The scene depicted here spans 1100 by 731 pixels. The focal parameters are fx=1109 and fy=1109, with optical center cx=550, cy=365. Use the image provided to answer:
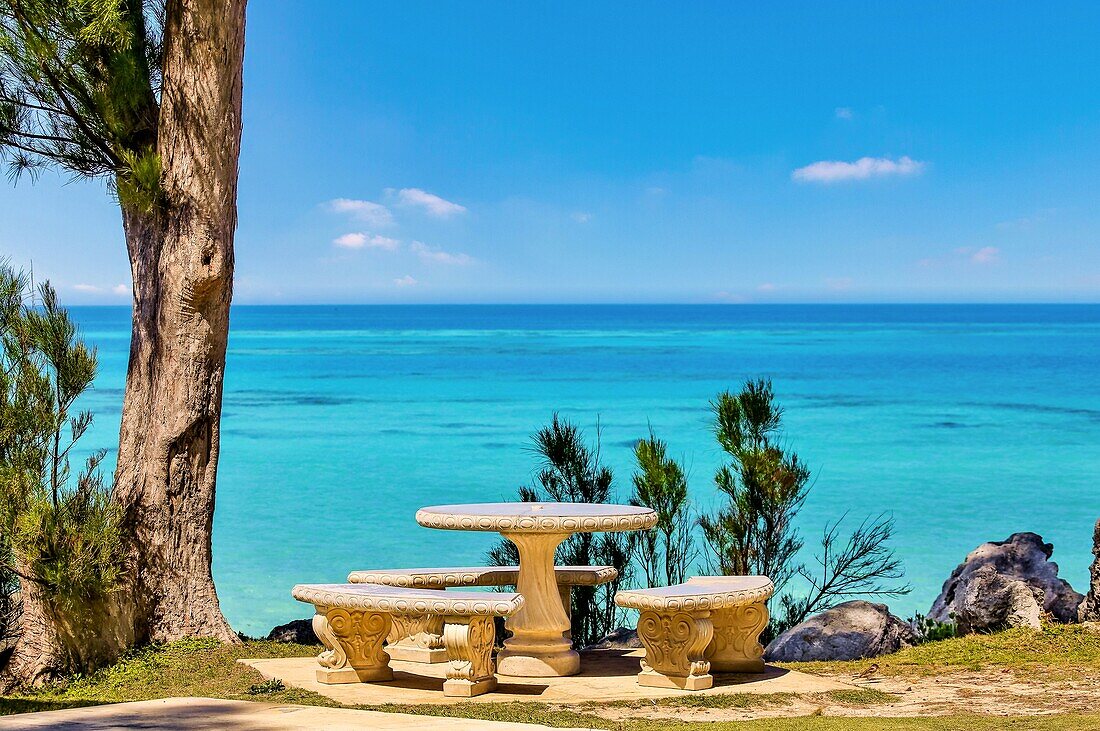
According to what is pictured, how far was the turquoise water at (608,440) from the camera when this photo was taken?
56.2 ft

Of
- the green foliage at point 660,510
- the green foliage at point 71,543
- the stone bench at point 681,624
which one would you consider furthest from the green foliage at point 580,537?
the green foliage at point 71,543

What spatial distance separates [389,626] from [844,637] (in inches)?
123

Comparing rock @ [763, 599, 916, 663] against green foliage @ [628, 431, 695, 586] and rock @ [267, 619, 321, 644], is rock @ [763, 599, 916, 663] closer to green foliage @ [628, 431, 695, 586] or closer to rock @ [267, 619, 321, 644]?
green foliage @ [628, 431, 695, 586]

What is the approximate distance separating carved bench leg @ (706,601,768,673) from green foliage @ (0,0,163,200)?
13.7 ft

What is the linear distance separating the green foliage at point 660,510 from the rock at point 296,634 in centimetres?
269

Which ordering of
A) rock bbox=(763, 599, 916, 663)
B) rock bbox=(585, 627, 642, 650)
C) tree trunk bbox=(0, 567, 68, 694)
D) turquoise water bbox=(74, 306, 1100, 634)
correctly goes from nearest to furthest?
tree trunk bbox=(0, 567, 68, 694)
rock bbox=(763, 599, 916, 663)
rock bbox=(585, 627, 642, 650)
turquoise water bbox=(74, 306, 1100, 634)

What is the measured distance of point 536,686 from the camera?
19.0 feet

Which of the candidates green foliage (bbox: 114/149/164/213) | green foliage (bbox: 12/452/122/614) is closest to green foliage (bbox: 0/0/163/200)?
green foliage (bbox: 114/149/164/213)

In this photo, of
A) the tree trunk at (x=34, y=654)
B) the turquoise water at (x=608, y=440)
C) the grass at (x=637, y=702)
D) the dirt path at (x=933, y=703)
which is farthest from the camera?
the turquoise water at (x=608, y=440)

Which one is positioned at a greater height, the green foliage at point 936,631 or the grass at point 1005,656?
the grass at point 1005,656

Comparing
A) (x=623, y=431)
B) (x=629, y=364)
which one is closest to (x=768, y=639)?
(x=623, y=431)

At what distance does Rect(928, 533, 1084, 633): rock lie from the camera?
7324 mm

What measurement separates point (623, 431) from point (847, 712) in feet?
77.6

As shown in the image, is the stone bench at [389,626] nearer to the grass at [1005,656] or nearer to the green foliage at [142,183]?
the grass at [1005,656]
